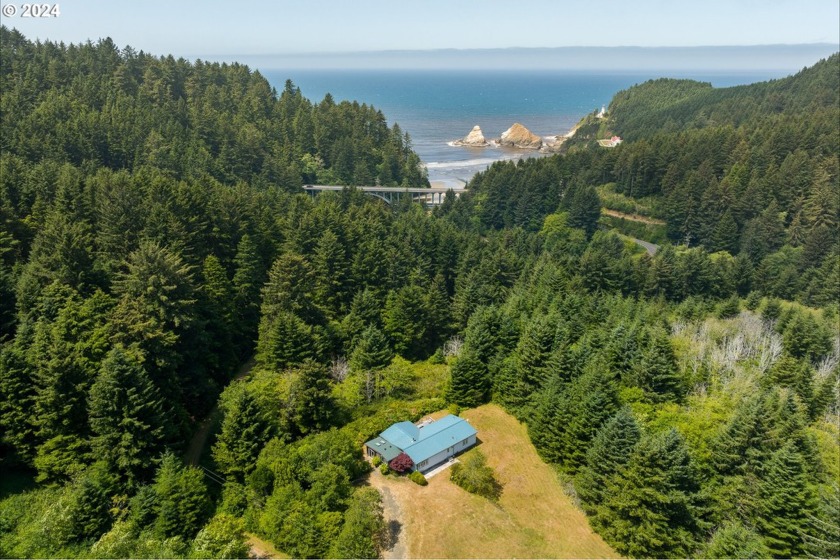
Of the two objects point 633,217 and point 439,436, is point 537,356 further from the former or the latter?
point 633,217

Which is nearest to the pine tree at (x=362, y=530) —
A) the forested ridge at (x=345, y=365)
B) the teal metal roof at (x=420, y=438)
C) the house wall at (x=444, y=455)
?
the forested ridge at (x=345, y=365)

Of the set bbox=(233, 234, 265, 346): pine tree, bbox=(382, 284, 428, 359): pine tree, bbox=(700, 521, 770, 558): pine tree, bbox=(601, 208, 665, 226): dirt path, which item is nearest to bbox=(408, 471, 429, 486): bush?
bbox=(700, 521, 770, 558): pine tree

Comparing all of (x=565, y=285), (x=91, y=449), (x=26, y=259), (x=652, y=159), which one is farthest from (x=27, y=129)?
(x=652, y=159)

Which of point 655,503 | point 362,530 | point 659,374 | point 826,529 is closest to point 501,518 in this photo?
point 655,503

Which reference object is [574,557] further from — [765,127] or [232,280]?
[765,127]

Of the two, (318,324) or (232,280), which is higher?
(232,280)

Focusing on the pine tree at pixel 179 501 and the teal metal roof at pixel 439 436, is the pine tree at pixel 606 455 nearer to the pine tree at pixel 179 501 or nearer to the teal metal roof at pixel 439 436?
the teal metal roof at pixel 439 436

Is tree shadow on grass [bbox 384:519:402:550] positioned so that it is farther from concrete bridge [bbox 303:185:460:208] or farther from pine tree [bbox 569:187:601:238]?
concrete bridge [bbox 303:185:460:208]
